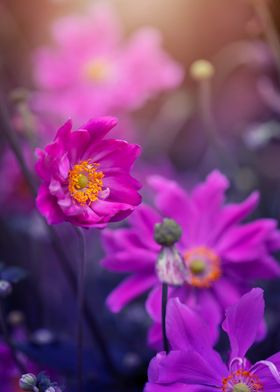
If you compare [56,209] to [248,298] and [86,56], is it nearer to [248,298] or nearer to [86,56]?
[248,298]

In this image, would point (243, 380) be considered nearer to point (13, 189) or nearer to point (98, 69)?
point (13, 189)

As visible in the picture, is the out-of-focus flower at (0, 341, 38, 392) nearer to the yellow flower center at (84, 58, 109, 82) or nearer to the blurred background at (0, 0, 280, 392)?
the blurred background at (0, 0, 280, 392)

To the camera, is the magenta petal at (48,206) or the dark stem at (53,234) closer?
the magenta petal at (48,206)

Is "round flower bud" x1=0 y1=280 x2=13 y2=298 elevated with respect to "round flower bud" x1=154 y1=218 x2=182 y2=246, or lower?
lower

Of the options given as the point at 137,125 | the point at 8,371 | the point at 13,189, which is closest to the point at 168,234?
the point at 8,371

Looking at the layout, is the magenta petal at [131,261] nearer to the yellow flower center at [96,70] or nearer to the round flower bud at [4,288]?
the round flower bud at [4,288]

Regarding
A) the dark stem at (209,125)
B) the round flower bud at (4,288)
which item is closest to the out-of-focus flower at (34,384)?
the round flower bud at (4,288)

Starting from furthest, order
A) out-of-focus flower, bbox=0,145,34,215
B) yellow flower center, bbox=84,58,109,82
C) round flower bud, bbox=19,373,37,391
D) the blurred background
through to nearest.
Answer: yellow flower center, bbox=84,58,109,82
out-of-focus flower, bbox=0,145,34,215
the blurred background
round flower bud, bbox=19,373,37,391

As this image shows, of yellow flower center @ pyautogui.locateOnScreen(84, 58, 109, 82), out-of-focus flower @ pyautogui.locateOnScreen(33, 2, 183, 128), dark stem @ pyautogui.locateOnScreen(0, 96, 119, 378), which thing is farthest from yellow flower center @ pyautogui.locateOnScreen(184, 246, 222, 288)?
yellow flower center @ pyautogui.locateOnScreen(84, 58, 109, 82)
